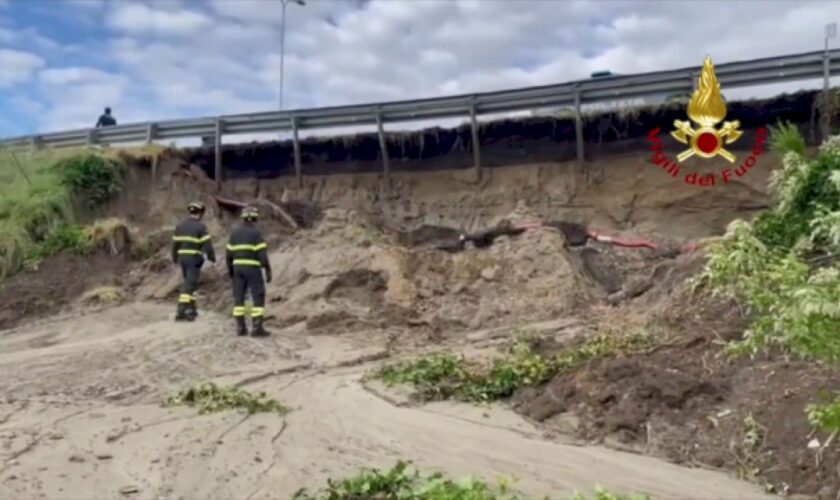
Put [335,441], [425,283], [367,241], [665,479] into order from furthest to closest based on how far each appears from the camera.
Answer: [367,241], [425,283], [335,441], [665,479]

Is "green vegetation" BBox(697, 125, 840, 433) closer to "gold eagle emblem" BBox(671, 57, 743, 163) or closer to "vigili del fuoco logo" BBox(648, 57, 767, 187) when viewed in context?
"gold eagle emblem" BBox(671, 57, 743, 163)

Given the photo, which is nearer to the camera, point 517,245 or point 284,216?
point 517,245

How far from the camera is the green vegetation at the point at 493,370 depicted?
9156 mm

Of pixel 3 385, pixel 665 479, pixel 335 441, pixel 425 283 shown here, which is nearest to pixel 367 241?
pixel 425 283

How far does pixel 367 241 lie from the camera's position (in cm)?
1577

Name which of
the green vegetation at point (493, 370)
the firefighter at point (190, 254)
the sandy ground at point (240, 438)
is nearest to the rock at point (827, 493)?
the sandy ground at point (240, 438)

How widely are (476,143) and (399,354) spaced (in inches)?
257

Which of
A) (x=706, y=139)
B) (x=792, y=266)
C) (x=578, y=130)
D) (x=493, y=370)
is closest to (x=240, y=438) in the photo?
Answer: (x=493, y=370)

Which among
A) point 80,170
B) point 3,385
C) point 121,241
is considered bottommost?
point 3,385

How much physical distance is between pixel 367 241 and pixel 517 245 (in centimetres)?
282

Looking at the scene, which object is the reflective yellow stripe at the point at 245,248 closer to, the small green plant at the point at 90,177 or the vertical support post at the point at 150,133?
the small green plant at the point at 90,177

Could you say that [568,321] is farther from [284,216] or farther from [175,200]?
[175,200]

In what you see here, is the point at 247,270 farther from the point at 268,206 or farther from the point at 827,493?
the point at 827,493

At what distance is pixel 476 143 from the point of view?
17.2 metres
